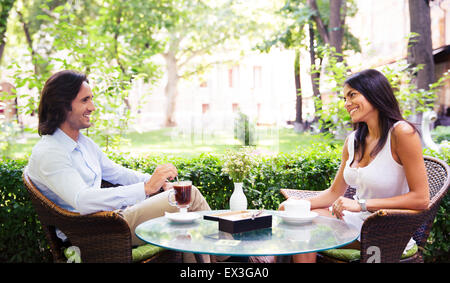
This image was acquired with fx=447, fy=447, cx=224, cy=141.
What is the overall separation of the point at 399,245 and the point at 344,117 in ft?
10.2

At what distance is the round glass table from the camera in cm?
182

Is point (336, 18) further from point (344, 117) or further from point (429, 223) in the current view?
point (429, 223)

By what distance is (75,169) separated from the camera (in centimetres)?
238

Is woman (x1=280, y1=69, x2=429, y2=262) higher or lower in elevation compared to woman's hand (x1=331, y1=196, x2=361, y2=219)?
higher

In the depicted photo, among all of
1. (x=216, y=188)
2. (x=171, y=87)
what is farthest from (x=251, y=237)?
(x=171, y=87)

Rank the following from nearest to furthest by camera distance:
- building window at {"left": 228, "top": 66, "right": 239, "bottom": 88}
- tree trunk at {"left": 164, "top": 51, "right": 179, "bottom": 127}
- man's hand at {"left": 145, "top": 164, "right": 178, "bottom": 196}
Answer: man's hand at {"left": 145, "top": 164, "right": 178, "bottom": 196} < tree trunk at {"left": 164, "top": 51, "right": 179, "bottom": 127} < building window at {"left": 228, "top": 66, "right": 239, "bottom": 88}

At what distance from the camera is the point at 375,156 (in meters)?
2.53

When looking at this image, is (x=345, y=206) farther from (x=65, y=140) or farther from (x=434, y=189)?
(x=65, y=140)

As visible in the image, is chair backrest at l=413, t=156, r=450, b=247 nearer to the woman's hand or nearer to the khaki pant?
the woman's hand

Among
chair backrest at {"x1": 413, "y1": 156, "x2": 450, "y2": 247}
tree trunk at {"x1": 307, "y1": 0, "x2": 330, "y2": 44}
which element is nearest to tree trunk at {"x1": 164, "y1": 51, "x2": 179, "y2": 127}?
tree trunk at {"x1": 307, "y1": 0, "x2": 330, "y2": 44}

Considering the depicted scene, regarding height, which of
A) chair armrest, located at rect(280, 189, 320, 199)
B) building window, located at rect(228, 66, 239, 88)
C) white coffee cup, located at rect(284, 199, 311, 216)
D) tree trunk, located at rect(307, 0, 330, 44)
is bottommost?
chair armrest, located at rect(280, 189, 320, 199)

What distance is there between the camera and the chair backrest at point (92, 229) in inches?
87.0

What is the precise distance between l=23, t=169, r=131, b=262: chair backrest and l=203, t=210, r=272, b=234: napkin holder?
46 cm

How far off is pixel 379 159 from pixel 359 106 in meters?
0.32
